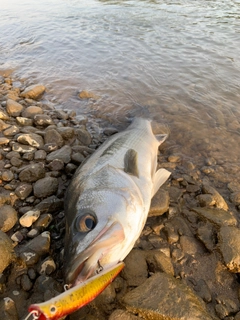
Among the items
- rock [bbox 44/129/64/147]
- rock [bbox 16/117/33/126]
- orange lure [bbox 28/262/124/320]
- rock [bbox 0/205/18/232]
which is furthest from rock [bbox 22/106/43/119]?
orange lure [bbox 28/262/124/320]

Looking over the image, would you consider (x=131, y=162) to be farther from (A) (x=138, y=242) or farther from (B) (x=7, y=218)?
(B) (x=7, y=218)

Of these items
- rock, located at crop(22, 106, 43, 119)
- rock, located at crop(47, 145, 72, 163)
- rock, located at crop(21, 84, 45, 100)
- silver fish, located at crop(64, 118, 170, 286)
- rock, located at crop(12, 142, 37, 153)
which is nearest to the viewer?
silver fish, located at crop(64, 118, 170, 286)

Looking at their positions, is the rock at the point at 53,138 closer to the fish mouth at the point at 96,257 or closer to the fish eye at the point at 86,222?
the fish eye at the point at 86,222

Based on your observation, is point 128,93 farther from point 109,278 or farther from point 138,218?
point 109,278

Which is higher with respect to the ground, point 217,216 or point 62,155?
point 62,155

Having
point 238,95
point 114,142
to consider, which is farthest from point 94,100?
point 238,95

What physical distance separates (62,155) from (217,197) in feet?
9.41

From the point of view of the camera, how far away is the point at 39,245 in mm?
3293

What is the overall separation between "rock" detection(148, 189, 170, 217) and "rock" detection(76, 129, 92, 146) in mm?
2125

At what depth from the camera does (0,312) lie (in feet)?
8.70

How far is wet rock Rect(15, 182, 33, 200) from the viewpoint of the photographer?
13.3 ft

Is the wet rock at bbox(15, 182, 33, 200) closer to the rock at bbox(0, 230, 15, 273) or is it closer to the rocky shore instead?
the rocky shore

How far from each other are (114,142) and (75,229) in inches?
84.9

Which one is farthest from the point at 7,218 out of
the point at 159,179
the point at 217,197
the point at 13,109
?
the point at 13,109
